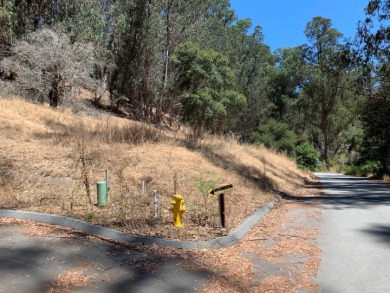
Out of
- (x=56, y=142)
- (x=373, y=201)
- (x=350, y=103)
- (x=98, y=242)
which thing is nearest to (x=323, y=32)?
(x=350, y=103)

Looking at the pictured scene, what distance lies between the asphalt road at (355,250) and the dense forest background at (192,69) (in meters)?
9.10

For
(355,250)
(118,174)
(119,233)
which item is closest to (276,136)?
(118,174)

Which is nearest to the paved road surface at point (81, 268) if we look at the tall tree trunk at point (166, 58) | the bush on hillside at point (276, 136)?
the tall tree trunk at point (166, 58)

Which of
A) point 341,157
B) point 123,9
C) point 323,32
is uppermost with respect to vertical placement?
point 323,32

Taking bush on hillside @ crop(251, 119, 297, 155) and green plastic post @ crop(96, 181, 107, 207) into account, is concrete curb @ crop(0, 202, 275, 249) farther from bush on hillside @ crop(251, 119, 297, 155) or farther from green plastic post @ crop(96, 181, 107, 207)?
bush on hillside @ crop(251, 119, 297, 155)

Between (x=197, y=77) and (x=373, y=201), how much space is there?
21751mm

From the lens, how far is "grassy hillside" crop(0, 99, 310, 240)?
7.72 m

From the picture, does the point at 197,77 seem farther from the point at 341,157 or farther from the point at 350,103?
the point at 341,157

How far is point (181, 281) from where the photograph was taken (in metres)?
4.91

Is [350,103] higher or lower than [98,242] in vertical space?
higher

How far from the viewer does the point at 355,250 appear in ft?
21.7

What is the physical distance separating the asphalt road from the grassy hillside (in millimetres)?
1955

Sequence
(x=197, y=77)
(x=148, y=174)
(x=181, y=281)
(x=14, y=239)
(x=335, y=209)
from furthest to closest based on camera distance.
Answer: (x=197, y=77)
(x=335, y=209)
(x=148, y=174)
(x=14, y=239)
(x=181, y=281)

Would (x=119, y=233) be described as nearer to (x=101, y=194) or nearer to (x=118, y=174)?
(x=101, y=194)
